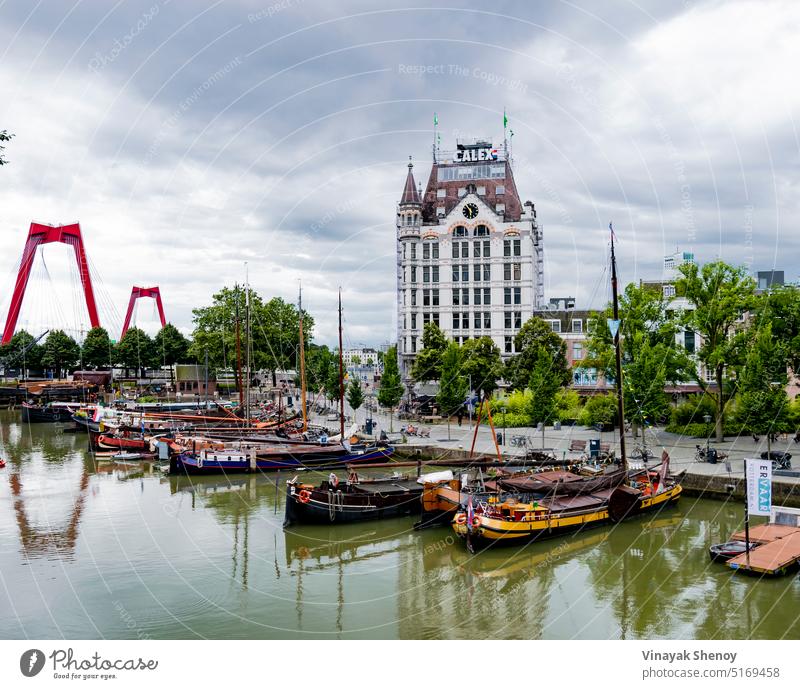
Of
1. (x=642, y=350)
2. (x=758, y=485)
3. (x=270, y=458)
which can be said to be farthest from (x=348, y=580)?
(x=642, y=350)

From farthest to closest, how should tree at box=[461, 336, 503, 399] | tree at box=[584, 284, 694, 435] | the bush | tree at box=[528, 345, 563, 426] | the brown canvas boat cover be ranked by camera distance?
1. tree at box=[461, 336, 503, 399]
2. tree at box=[528, 345, 563, 426]
3. the bush
4. tree at box=[584, 284, 694, 435]
5. the brown canvas boat cover

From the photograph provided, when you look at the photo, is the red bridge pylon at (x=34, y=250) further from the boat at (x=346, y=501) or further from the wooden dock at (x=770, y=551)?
the wooden dock at (x=770, y=551)

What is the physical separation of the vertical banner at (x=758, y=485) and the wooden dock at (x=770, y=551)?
1.43m

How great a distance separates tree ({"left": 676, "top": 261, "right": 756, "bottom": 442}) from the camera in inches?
1708

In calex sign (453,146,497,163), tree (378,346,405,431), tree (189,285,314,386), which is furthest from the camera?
tree (189,285,314,386)

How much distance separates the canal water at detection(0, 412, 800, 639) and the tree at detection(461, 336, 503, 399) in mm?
31656

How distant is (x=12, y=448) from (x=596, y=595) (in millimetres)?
50456

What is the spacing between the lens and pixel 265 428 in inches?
2275

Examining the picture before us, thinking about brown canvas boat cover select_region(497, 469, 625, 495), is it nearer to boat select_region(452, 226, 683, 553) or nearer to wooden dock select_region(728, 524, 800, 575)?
boat select_region(452, 226, 683, 553)

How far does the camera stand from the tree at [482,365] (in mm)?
64688

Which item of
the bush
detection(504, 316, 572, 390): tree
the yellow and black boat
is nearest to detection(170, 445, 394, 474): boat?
the bush

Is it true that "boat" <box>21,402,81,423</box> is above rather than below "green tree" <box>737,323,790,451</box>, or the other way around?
below

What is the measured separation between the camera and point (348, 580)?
24375 millimetres

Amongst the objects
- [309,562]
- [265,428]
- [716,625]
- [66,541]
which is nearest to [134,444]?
[265,428]
